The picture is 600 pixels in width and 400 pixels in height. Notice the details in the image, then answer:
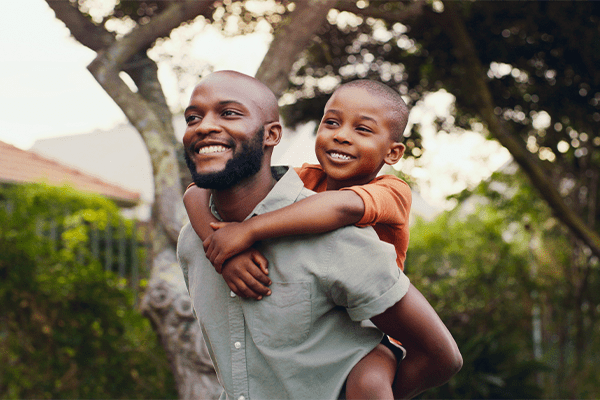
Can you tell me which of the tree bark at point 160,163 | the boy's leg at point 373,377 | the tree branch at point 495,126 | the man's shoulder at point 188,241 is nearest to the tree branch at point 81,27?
the tree bark at point 160,163

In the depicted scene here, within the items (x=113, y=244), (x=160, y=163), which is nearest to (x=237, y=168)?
(x=160, y=163)

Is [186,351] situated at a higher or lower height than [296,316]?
lower

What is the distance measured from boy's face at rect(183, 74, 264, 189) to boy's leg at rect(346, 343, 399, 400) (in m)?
0.60

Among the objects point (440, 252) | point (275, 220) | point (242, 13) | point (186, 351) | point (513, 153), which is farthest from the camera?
point (440, 252)

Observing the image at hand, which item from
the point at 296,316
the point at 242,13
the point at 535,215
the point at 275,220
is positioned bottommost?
the point at 535,215

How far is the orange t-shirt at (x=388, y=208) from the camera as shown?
1.52m

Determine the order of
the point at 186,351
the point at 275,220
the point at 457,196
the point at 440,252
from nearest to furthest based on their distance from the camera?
the point at 275,220 → the point at 186,351 → the point at 457,196 → the point at 440,252

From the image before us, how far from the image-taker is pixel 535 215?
698 centimetres

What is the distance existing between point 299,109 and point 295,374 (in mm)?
4861

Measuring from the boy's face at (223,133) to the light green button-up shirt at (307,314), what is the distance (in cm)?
13

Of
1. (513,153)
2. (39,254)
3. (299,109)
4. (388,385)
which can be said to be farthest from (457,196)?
(388,385)

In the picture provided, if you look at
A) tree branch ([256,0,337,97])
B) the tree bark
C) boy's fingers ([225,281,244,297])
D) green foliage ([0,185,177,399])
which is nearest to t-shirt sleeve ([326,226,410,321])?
boy's fingers ([225,281,244,297])

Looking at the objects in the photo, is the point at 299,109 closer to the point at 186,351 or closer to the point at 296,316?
the point at 186,351

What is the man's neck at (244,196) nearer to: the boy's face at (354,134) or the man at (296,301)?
the man at (296,301)
